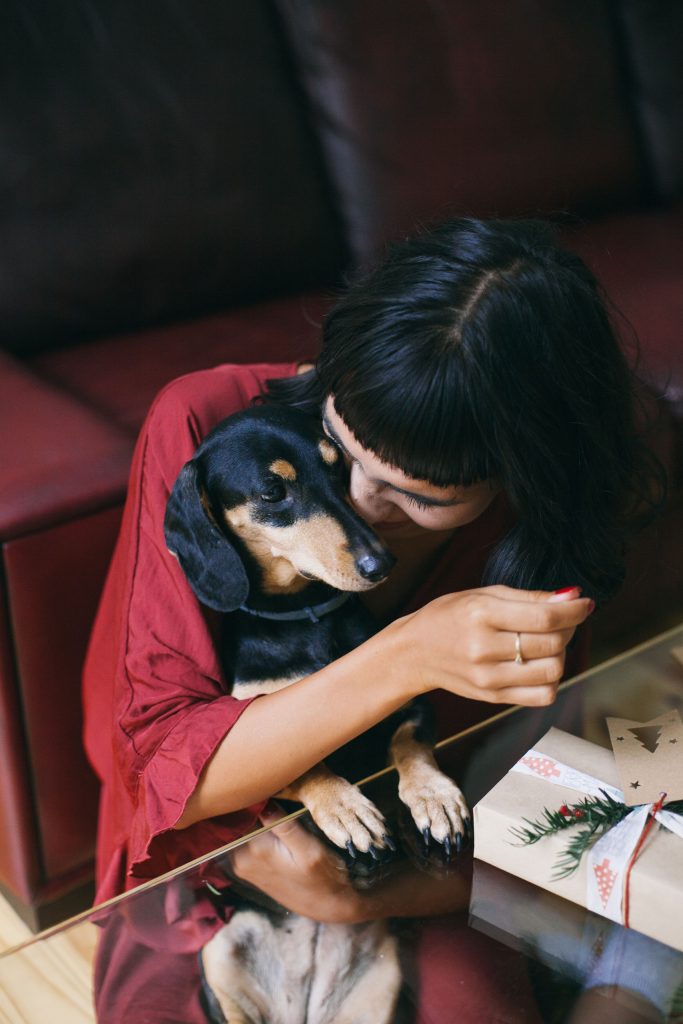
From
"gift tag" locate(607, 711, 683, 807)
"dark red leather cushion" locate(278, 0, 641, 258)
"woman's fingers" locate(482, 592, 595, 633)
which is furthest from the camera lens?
"dark red leather cushion" locate(278, 0, 641, 258)

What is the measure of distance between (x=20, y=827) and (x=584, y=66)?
1866 mm

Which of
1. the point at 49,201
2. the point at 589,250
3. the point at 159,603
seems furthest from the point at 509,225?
the point at 589,250

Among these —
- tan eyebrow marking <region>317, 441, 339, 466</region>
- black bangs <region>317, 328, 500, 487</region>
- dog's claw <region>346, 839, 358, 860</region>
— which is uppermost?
black bangs <region>317, 328, 500, 487</region>

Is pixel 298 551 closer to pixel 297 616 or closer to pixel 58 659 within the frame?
pixel 297 616

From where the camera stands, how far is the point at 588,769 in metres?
1.02

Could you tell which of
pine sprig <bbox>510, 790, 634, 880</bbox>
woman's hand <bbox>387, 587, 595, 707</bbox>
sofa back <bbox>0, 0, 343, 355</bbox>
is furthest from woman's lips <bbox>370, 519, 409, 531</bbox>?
sofa back <bbox>0, 0, 343, 355</bbox>

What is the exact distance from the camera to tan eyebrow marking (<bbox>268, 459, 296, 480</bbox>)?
1.01m

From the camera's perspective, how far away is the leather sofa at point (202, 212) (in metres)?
1.41

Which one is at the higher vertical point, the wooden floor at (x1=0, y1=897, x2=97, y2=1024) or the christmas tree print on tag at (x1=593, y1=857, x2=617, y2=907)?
the christmas tree print on tag at (x1=593, y1=857, x2=617, y2=907)

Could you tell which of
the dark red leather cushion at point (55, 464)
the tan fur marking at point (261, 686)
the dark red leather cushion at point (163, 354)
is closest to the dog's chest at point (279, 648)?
the tan fur marking at point (261, 686)

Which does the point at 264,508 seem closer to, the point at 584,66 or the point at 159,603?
the point at 159,603

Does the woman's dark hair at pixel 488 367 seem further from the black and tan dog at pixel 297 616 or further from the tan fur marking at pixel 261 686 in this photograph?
the tan fur marking at pixel 261 686

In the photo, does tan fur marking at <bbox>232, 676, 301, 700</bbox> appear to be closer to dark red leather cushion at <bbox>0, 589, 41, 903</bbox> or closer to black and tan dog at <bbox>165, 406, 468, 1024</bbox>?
black and tan dog at <bbox>165, 406, 468, 1024</bbox>

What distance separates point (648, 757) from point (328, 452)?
1.32ft
